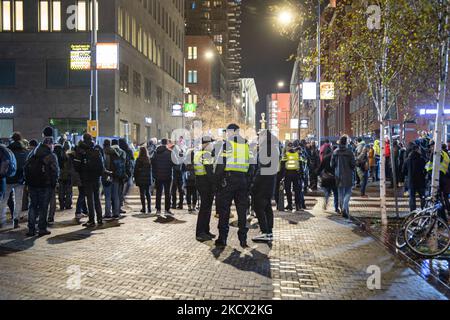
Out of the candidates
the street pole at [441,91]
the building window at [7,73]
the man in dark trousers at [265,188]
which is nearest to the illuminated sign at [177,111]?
the building window at [7,73]

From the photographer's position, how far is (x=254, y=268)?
294 inches

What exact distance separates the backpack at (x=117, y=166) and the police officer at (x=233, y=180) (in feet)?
14.0

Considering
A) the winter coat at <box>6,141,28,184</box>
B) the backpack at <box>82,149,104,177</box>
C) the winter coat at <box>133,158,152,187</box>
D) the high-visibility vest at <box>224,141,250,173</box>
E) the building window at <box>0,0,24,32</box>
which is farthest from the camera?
the building window at <box>0,0,24,32</box>

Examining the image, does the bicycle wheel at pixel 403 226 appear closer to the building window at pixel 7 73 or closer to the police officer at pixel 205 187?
the police officer at pixel 205 187

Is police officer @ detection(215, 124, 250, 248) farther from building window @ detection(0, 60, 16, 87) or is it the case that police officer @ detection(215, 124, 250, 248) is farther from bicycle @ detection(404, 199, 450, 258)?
building window @ detection(0, 60, 16, 87)

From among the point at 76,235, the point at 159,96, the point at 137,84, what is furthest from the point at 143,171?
the point at 159,96

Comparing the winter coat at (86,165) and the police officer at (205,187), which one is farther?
the winter coat at (86,165)

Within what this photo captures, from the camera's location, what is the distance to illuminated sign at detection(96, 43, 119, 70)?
2197 centimetres

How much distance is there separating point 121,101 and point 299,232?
28.8 m

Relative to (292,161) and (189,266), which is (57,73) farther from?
(189,266)

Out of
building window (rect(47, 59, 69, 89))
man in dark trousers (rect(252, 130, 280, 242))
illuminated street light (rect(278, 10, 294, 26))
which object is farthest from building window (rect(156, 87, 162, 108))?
man in dark trousers (rect(252, 130, 280, 242))

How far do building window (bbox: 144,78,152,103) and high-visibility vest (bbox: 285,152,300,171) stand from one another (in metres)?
33.8

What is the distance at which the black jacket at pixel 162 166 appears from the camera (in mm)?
13102
